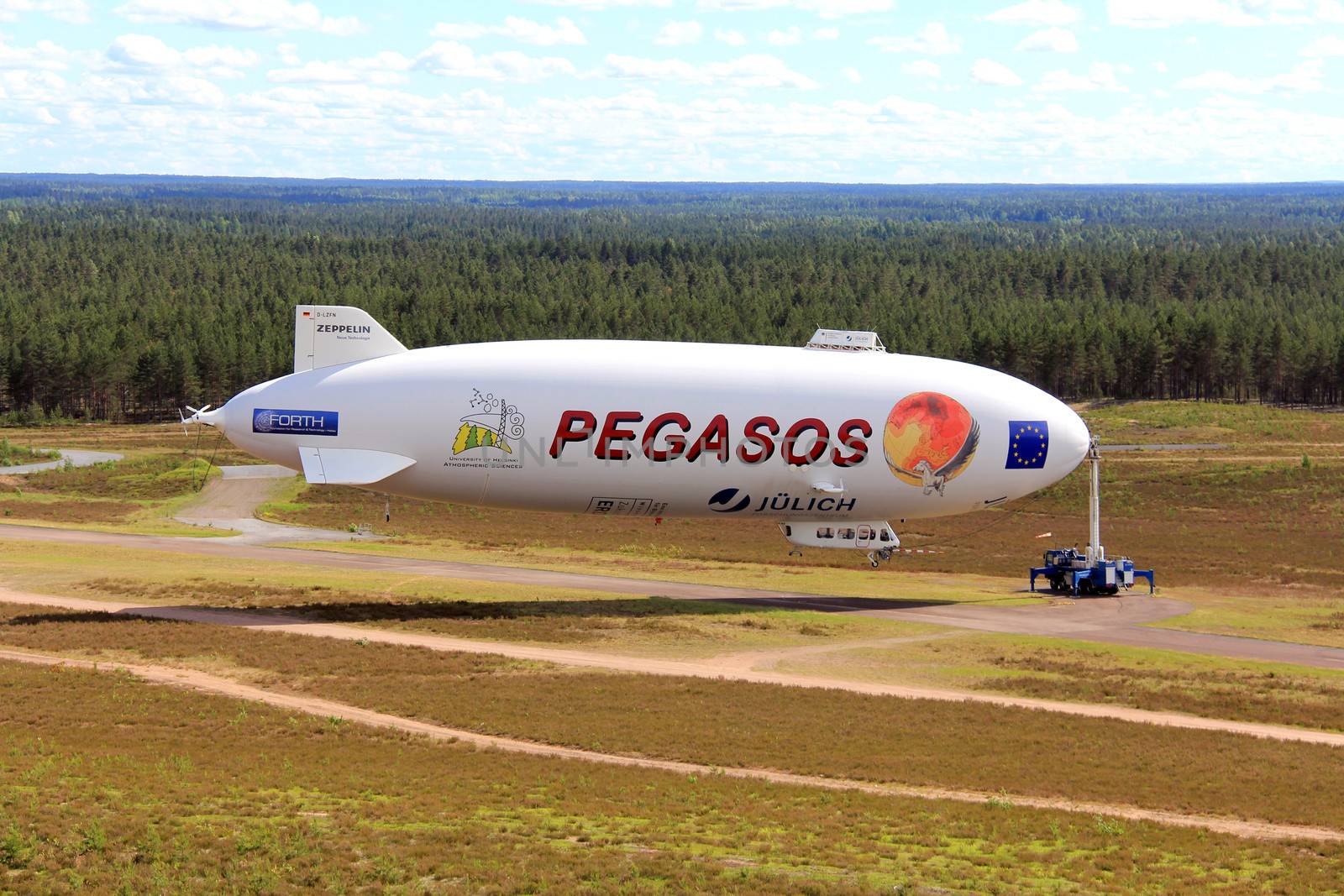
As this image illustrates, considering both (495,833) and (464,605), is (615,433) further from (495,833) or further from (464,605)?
(495,833)

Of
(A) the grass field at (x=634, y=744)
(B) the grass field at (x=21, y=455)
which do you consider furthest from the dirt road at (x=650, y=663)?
(B) the grass field at (x=21, y=455)

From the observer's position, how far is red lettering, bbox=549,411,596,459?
179ft

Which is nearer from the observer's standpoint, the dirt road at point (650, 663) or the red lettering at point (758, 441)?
the dirt road at point (650, 663)

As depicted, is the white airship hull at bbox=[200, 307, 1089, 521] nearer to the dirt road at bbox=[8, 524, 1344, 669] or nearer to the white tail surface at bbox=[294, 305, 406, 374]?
the white tail surface at bbox=[294, 305, 406, 374]

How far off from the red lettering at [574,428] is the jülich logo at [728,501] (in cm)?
573

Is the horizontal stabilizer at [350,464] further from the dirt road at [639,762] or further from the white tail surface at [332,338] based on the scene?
the dirt road at [639,762]

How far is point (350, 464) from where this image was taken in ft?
178

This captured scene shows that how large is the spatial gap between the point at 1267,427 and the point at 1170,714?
111 m

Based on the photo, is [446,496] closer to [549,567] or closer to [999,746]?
[549,567]

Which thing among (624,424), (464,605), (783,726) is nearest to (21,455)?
(464,605)

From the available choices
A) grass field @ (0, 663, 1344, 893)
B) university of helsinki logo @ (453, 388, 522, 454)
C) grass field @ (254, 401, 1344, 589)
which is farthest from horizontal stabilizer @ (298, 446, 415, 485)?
grass field @ (254, 401, 1344, 589)

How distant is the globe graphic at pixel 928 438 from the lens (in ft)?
186

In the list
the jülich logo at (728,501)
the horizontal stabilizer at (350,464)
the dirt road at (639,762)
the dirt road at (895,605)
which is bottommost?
the dirt road at (895,605)

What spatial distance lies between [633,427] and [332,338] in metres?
12.4
